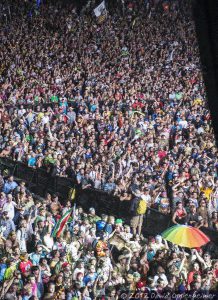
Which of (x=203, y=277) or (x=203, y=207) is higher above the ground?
(x=203, y=207)

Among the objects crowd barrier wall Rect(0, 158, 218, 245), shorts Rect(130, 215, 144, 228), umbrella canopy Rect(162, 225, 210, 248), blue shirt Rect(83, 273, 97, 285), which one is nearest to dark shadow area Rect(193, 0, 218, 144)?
blue shirt Rect(83, 273, 97, 285)

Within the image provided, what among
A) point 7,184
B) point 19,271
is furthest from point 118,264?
point 7,184

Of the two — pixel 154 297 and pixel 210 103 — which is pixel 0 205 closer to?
pixel 154 297

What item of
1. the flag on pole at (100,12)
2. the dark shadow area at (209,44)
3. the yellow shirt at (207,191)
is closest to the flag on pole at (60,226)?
the yellow shirt at (207,191)

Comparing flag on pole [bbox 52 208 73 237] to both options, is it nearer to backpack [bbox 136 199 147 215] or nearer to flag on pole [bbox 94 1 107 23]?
backpack [bbox 136 199 147 215]

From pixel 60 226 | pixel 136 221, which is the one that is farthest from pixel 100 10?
pixel 60 226

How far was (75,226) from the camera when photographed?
5.69 metres

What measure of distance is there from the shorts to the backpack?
0.26ft

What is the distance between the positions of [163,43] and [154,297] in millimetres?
8523

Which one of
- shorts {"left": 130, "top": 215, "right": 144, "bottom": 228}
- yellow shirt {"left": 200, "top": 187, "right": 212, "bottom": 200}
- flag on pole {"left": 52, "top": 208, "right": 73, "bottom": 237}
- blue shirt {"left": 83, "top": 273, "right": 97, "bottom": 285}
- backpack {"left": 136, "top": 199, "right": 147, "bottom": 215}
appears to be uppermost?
yellow shirt {"left": 200, "top": 187, "right": 212, "bottom": 200}

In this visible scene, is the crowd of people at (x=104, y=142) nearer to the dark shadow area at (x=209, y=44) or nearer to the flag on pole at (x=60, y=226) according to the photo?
the flag on pole at (x=60, y=226)

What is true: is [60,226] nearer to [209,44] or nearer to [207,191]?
[207,191]

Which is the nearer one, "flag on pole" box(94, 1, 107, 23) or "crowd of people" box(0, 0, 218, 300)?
"crowd of people" box(0, 0, 218, 300)

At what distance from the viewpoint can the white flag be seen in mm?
11917
